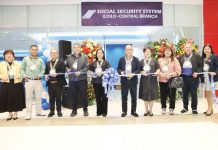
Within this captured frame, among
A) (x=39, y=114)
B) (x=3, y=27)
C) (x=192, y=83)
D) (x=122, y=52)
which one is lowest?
(x=39, y=114)

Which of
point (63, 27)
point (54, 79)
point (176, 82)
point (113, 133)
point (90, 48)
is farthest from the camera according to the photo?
point (63, 27)

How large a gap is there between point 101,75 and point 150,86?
944 millimetres

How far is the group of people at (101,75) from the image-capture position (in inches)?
231

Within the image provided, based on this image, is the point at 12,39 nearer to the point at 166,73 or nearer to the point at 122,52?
the point at 122,52

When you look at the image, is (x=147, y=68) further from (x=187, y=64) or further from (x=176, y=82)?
(x=187, y=64)

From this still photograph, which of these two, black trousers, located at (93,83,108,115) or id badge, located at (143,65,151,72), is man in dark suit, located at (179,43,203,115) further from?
black trousers, located at (93,83,108,115)

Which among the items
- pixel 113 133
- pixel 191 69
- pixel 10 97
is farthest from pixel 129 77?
pixel 10 97

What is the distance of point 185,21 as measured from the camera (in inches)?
416

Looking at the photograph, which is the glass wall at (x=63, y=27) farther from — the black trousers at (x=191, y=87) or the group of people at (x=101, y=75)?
the black trousers at (x=191, y=87)

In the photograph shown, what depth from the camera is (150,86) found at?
590 cm

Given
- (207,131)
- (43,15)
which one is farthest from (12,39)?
(207,131)

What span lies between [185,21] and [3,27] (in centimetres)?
609

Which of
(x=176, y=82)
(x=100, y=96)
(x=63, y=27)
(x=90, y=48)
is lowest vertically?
(x=100, y=96)

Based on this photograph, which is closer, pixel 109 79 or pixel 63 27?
pixel 109 79
